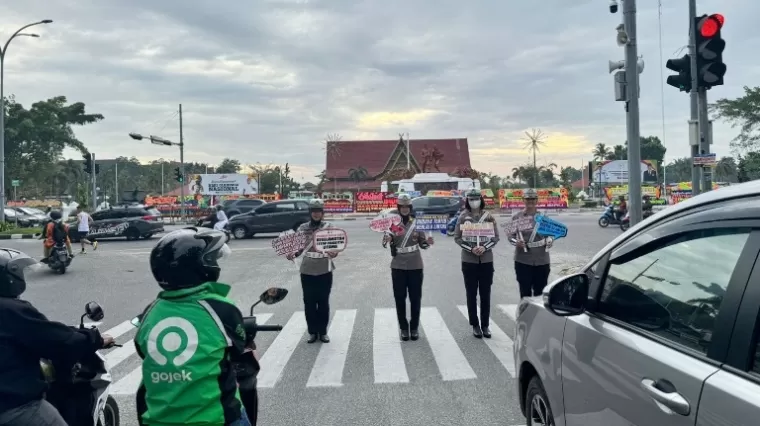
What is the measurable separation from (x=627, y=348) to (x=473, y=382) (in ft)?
11.3

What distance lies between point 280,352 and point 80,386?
12.3 ft

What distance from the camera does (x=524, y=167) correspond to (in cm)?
8275

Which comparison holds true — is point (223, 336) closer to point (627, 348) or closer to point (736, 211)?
point (627, 348)

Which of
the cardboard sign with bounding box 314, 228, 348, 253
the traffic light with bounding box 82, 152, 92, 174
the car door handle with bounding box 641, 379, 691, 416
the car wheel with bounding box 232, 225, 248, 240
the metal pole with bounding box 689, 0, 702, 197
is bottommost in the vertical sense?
the car wheel with bounding box 232, 225, 248, 240

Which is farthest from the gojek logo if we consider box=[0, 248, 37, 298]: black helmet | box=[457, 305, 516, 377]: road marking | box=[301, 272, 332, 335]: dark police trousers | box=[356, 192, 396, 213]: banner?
box=[356, 192, 396, 213]: banner

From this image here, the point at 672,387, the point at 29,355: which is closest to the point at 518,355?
the point at 672,387

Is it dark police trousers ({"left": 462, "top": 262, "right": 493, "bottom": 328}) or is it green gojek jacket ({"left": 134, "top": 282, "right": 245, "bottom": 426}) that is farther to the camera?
dark police trousers ({"left": 462, "top": 262, "right": 493, "bottom": 328})

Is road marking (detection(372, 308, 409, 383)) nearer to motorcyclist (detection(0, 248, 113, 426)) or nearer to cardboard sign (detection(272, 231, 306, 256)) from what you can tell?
cardboard sign (detection(272, 231, 306, 256))

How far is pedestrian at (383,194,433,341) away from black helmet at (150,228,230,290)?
16.3ft

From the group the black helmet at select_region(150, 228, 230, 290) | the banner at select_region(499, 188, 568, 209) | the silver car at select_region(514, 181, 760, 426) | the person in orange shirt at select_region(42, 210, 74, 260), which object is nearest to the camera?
the silver car at select_region(514, 181, 760, 426)

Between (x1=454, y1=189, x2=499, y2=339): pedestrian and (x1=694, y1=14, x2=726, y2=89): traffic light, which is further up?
(x1=694, y1=14, x2=726, y2=89): traffic light

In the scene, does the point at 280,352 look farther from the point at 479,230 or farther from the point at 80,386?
the point at 80,386

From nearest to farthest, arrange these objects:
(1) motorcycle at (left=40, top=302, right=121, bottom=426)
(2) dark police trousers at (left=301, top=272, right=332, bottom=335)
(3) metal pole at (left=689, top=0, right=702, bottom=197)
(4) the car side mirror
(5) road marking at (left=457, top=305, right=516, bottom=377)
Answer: (4) the car side mirror < (1) motorcycle at (left=40, top=302, right=121, bottom=426) < (5) road marking at (left=457, top=305, right=516, bottom=377) < (2) dark police trousers at (left=301, top=272, right=332, bottom=335) < (3) metal pole at (left=689, top=0, right=702, bottom=197)

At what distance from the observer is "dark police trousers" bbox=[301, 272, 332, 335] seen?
7551 mm
